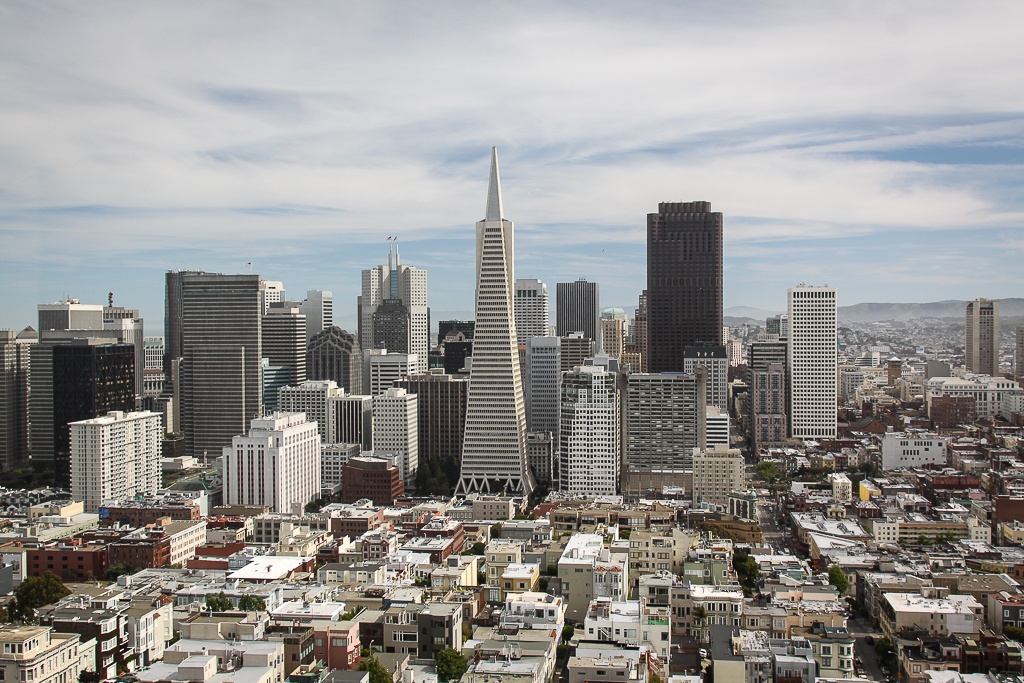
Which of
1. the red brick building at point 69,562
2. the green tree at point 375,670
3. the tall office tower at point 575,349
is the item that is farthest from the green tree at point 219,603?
the tall office tower at point 575,349

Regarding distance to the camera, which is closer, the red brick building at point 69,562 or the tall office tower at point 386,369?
the red brick building at point 69,562

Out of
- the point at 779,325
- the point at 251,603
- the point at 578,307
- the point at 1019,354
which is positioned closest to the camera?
the point at 251,603

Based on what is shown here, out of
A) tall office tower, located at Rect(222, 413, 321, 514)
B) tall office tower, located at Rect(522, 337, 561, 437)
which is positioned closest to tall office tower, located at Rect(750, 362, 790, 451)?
tall office tower, located at Rect(522, 337, 561, 437)

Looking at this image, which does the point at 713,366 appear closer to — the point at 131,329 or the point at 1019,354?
the point at 1019,354

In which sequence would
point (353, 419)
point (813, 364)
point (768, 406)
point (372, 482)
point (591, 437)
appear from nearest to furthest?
1. point (372, 482)
2. point (591, 437)
3. point (353, 419)
4. point (768, 406)
5. point (813, 364)

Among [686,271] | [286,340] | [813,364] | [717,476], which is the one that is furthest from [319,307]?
[717,476]

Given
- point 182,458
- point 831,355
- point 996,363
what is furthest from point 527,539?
point 996,363

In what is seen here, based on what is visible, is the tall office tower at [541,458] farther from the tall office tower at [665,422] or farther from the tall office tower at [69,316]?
the tall office tower at [69,316]
